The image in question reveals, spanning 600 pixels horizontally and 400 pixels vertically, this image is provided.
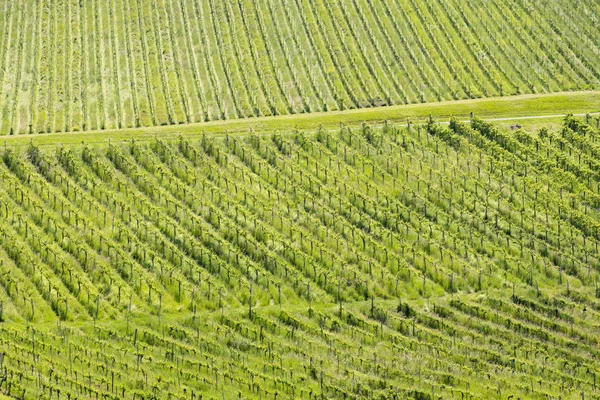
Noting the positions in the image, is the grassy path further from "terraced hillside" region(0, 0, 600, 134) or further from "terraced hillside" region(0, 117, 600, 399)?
"terraced hillside" region(0, 0, 600, 134)

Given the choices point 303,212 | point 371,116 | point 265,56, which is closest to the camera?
point 303,212

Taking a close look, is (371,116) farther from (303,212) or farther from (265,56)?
(265,56)

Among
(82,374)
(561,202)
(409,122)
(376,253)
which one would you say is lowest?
(82,374)

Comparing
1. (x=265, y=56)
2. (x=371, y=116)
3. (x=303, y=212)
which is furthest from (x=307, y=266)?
(x=265, y=56)

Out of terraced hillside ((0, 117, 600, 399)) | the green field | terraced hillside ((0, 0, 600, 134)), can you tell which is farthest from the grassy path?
terraced hillside ((0, 0, 600, 134))

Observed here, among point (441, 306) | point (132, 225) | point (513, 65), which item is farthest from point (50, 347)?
point (513, 65)

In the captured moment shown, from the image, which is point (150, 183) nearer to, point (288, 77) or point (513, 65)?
point (288, 77)
